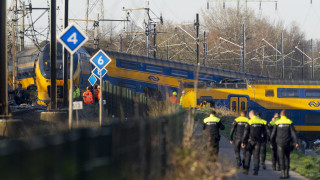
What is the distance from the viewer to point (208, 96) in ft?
135

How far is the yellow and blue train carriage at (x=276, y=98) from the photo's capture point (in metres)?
37.5

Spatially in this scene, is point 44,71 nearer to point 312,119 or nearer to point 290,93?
point 290,93

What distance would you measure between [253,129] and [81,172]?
11.3 metres

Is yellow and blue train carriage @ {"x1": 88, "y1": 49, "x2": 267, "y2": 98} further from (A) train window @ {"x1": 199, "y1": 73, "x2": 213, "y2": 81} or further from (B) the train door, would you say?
(B) the train door

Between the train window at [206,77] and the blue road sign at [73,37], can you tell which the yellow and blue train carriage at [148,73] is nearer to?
the train window at [206,77]

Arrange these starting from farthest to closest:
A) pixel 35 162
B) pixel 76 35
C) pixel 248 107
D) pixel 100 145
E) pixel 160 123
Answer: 1. pixel 248 107
2. pixel 76 35
3. pixel 160 123
4. pixel 100 145
5. pixel 35 162

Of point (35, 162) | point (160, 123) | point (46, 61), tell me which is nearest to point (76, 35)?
point (160, 123)

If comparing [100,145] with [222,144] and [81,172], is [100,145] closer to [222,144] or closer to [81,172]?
[81,172]

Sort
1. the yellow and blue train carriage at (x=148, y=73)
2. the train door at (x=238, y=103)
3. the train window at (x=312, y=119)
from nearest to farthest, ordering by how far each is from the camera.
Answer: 1. the train window at (x=312, y=119)
2. the train door at (x=238, y=103)
3. the yellow and blue train carriage at (x=148, y=73)

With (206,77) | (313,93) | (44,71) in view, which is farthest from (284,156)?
(206,77)

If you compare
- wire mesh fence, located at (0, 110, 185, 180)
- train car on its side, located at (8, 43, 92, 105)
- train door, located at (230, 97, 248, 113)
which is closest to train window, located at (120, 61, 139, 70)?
train car on its side, located at (8, 43, 92, 105)

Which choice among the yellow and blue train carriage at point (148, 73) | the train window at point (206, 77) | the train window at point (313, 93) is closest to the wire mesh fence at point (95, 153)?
the train window at point (313, 93)

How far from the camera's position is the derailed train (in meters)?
36.0

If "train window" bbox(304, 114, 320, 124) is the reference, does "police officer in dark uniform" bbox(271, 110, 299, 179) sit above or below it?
above
